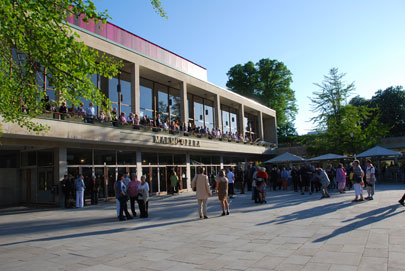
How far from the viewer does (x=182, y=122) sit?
2303cm

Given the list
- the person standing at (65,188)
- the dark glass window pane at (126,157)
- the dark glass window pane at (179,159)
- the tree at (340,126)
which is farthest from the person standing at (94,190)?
the tree at (340,126)

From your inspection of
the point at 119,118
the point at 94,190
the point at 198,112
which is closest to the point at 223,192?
the point at 94,190

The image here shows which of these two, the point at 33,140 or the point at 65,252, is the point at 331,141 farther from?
the point at 65,252

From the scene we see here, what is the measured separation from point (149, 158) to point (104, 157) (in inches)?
143

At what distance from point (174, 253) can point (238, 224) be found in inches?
123

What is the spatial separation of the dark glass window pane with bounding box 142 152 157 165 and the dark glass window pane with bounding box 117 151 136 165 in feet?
2.88

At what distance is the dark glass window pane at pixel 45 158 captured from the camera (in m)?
16.1

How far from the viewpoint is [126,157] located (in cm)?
1909

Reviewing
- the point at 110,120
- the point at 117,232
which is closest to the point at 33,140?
the point at 110,120

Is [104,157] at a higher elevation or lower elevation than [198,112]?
lower

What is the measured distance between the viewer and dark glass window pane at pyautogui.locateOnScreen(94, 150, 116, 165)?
17.3 m

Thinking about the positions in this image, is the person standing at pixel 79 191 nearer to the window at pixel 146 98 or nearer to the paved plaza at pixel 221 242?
the paved plaza at pixel 221 242

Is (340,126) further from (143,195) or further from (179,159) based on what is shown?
(143,195)

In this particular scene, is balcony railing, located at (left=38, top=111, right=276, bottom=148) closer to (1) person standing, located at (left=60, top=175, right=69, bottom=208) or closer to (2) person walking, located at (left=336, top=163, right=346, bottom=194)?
(1) person standing, located at (left=60, top=175, right=69, bottom=208)
